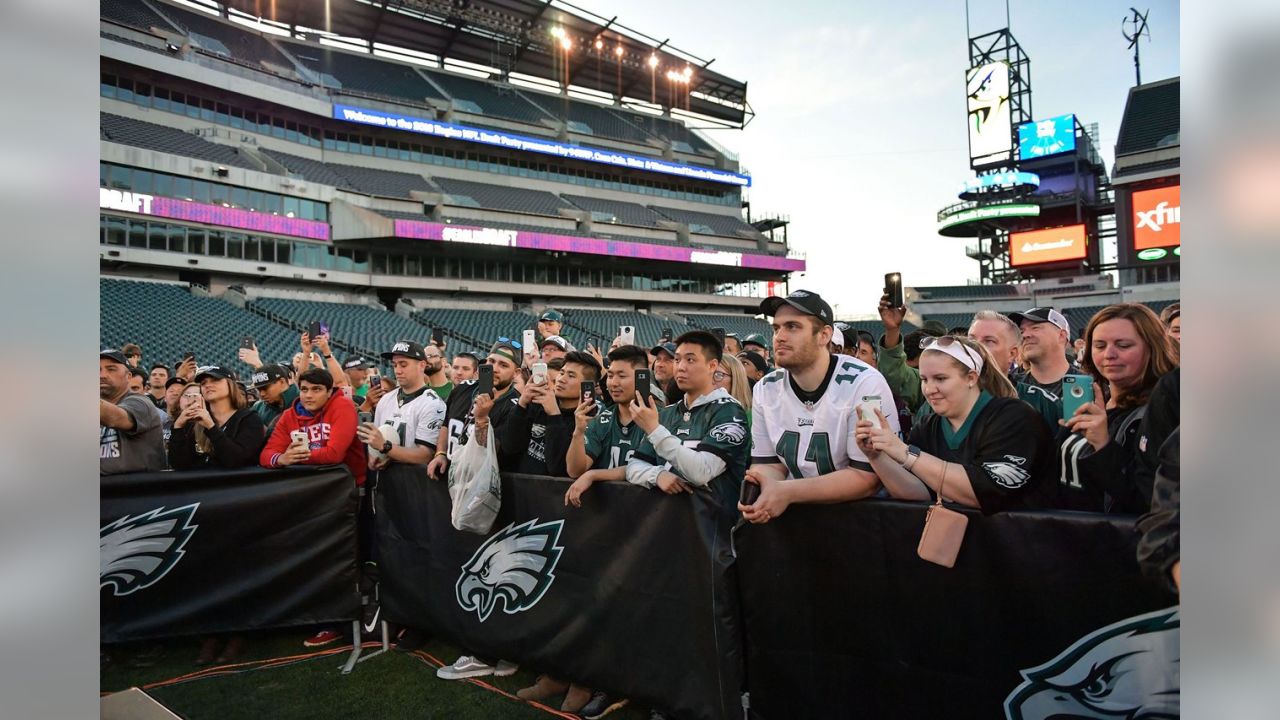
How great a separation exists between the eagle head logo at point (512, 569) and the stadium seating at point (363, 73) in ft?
134

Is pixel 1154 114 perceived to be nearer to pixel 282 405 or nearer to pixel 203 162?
pixel 282 405

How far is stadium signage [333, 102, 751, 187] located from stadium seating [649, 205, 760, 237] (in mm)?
2493

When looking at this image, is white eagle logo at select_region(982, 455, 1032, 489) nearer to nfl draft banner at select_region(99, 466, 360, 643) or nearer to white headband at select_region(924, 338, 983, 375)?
white headband at select_region(924, 338, 983, 375)

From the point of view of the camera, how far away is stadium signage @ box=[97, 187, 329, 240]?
27.3 meters

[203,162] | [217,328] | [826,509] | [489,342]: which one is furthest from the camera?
[489,342]

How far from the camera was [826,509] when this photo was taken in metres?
2.90

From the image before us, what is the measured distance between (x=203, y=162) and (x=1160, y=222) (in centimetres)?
4049

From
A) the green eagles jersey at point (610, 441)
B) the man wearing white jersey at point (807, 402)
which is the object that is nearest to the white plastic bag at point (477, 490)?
the green eagles jersey at point (610, 441)

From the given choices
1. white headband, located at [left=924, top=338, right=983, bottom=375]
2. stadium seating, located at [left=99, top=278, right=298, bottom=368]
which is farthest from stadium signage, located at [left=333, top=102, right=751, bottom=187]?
white headband, located at [left=924, top=338, right=983, bottom=375]

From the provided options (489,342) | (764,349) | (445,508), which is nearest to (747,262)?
(489,342)

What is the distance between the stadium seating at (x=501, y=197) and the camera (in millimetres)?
39125

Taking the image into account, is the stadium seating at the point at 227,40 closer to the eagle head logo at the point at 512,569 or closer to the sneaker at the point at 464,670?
the eagle head logo at the point at 512,569

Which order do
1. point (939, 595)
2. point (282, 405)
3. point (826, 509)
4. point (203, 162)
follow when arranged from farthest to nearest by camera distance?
point (203, 162), point (282, 405), point (826, 509), point (939, 595)

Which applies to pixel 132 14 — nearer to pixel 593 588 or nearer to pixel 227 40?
pixel 227 40
